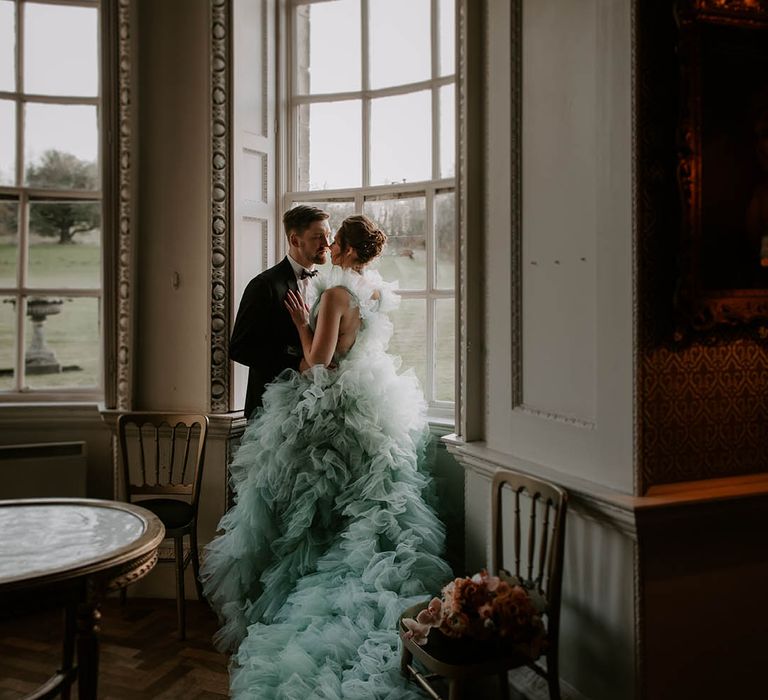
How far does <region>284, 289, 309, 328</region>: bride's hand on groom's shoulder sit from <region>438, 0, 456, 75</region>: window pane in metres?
1.24

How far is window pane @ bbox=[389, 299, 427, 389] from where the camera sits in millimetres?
3518

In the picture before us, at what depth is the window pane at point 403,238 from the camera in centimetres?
352

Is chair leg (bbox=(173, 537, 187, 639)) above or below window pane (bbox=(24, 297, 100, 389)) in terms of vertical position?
below

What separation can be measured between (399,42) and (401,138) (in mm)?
457

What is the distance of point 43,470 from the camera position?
3.59 meters

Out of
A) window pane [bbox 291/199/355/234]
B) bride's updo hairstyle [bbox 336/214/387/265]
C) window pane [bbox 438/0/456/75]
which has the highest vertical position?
window pane [bbox 438/0/456/75]

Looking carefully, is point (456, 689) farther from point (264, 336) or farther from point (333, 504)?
point (264, 336)

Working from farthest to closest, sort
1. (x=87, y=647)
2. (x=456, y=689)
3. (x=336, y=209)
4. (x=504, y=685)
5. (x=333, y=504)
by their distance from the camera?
1. (x=336, y=209)
2. (x=333, y=504)
3. (x=504, y=685)
4. (x=87, y=647)
5. (x=456, y=689)

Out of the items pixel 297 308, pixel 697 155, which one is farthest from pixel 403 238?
pixel 697 155

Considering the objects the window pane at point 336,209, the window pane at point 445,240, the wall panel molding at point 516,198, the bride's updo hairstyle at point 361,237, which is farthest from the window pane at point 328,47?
the wall panel molding at point 516,198

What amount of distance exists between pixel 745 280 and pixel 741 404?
365 millimetres

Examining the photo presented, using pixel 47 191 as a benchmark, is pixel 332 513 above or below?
below

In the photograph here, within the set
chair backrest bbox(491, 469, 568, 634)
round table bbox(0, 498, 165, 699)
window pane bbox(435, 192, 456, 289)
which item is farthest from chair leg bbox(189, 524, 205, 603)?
window pane bbox(435, 192, 456, 289)

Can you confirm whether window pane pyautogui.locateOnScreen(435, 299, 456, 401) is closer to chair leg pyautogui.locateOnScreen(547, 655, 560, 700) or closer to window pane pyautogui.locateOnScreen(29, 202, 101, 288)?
chair leg pyautogui.locateOnScreen(547, 655, 560, 700)
